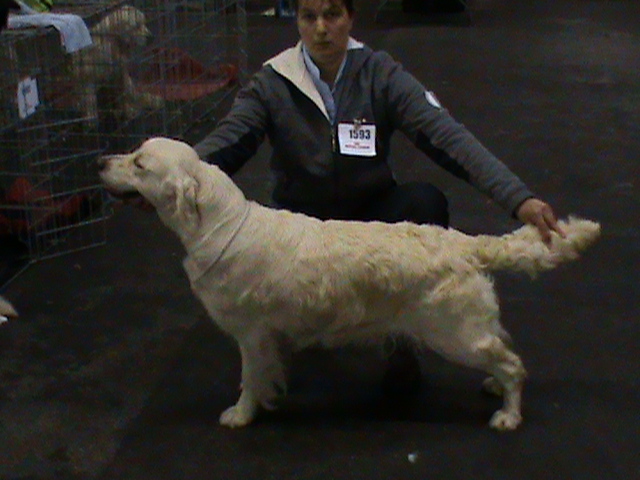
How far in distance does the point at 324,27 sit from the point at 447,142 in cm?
40

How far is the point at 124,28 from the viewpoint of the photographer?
362 centimetres

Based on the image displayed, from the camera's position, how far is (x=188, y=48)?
4641 mm

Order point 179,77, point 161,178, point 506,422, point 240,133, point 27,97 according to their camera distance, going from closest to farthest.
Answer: point 161,178, point 506,422, point 240,133, point 27,97, point 179,77

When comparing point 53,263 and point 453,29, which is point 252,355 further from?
point 453,29

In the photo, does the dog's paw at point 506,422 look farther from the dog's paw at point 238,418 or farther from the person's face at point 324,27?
the person's face at point 324,27

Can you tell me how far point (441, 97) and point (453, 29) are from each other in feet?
7.86

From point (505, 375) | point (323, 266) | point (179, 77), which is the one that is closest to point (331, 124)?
point (323, 266)

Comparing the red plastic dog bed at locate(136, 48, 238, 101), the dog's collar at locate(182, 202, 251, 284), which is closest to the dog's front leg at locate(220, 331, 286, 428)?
the dog's collar at locate(182, 202, 251, 284)

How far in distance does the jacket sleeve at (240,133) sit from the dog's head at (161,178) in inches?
11.2

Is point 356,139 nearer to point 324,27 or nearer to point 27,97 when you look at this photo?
point 324,27

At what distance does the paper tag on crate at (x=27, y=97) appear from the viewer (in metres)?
2.85

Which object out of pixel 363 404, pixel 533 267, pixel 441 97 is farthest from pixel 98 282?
pixel 441 97

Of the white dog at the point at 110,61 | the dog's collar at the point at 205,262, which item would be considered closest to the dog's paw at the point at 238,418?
the dog's collar at the point at 205,262

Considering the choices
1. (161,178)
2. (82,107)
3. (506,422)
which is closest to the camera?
(161,178)
